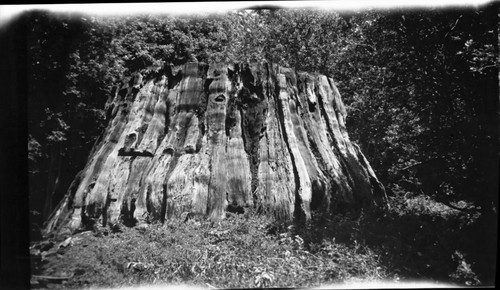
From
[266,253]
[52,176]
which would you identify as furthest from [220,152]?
[52,176]

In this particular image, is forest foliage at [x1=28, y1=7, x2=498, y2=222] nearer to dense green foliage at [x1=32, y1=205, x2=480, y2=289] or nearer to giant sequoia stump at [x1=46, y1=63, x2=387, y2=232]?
giant sequoia stump at [x1=46, y1=63, x2=387, y2=232]

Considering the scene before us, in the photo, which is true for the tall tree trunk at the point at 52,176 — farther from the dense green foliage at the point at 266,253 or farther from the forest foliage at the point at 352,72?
the dense green foliage at the point at 266,253

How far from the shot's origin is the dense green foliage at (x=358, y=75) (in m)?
5.02

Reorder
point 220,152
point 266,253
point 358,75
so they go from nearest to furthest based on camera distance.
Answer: point 266,253
point 220,152
point 358,75

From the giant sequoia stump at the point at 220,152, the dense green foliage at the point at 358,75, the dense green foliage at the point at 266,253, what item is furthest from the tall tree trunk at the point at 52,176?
the dense green foliage at the point at 266,253

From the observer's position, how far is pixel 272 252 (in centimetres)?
491

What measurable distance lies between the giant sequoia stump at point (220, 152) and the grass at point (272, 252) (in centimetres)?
21

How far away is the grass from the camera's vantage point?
15.6 ft

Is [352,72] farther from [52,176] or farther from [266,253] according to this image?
[52,176]

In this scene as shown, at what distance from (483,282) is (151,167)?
14.3 ft

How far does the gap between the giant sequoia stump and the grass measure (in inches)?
8.5

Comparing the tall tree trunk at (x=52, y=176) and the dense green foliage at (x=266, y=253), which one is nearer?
the dense green foliage at (x=266, y=253)

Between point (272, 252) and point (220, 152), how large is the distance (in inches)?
54.8

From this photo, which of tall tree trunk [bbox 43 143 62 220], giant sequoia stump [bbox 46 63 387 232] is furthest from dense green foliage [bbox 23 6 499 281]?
giant sequoia stump [bbox 46 63 387 232]
